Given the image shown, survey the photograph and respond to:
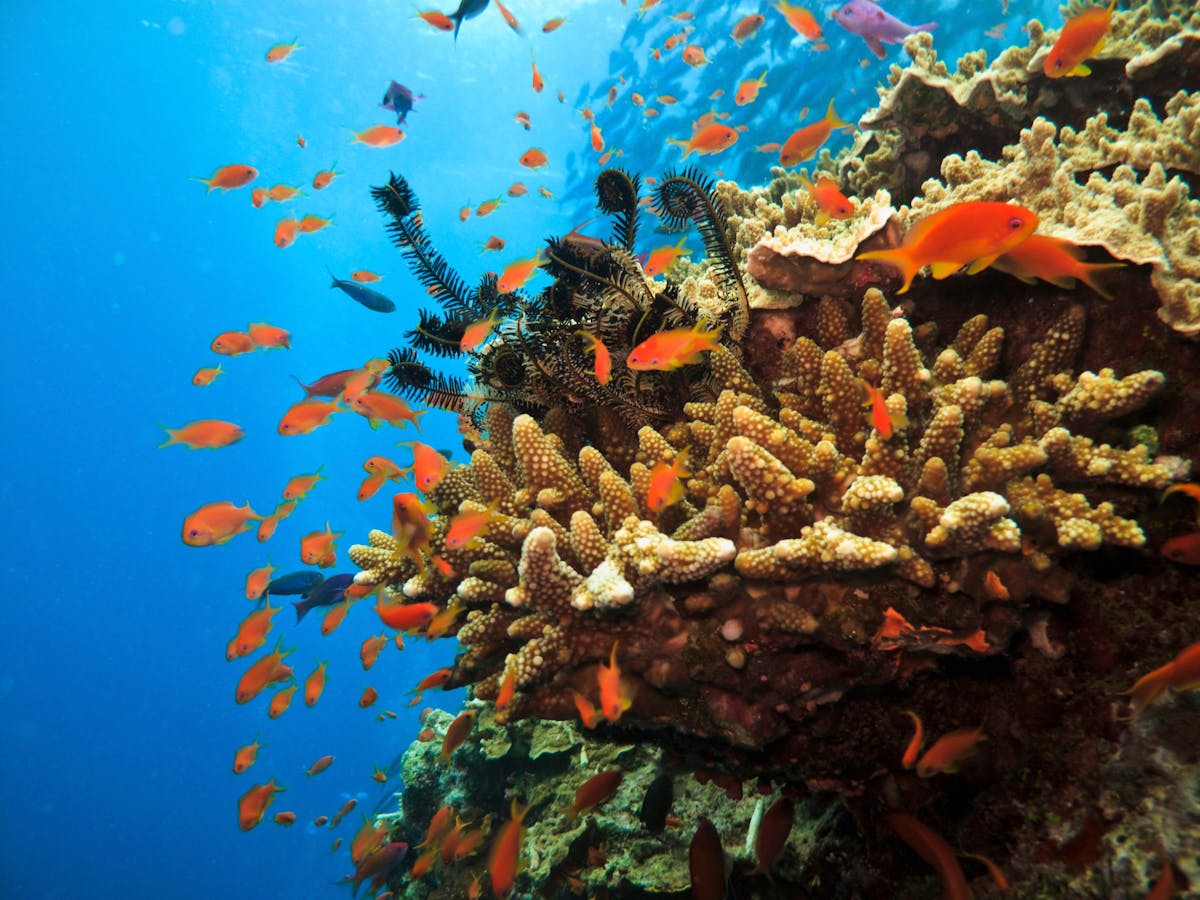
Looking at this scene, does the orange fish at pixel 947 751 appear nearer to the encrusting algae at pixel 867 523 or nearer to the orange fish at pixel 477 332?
the encrusting algae at pixel 867 523

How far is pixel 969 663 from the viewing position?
98.3 inches

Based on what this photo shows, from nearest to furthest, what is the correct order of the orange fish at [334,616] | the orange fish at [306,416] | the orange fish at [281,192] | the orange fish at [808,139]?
the orange fish at [808,139]
the orange fish at [306,416]
the orange fish at [334,616]
the orange fish at [281,192]

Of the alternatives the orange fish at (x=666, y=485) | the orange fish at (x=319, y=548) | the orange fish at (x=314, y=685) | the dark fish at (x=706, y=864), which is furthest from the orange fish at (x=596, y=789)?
the orange fish at (x=314, y=685)

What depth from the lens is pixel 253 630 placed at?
21.2ft

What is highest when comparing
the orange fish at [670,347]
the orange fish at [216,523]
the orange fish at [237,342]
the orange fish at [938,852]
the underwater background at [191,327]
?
the underwater background at [191,327]

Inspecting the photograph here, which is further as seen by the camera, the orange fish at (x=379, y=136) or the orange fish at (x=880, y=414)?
the orange fish at (x=379, y=136)

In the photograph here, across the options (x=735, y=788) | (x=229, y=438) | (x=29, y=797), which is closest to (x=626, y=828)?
(x=735, y=788)

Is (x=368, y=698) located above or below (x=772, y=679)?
above

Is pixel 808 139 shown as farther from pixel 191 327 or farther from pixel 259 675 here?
pixel 191 327

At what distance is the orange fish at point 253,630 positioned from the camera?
6.37m

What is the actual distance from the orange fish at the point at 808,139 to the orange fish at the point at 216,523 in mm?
5924

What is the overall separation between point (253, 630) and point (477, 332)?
5333 millimetres

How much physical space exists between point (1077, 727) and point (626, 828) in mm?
3896

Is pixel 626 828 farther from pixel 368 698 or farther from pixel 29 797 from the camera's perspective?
pixel 29 797
